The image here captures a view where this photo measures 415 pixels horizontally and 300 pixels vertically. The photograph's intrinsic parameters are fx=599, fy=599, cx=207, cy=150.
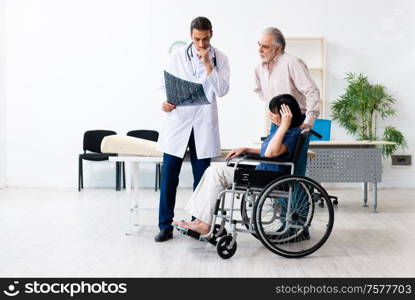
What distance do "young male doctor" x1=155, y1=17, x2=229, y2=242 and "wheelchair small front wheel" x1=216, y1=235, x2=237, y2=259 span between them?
0.62 m

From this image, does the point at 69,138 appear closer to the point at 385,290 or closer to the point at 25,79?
the point at 25,79

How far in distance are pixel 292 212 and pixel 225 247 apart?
0.43 meters

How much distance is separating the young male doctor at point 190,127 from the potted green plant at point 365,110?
3.82 m

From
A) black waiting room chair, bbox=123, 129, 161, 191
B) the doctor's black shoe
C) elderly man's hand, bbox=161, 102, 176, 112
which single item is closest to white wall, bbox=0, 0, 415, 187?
black waiting room chair, bbox=123, 129, 161, 191

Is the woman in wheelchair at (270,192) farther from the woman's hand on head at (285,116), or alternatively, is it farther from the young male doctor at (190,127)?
the young male doctor at (190,127)

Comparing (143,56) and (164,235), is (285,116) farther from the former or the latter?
(143,56)

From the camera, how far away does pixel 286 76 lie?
3711 millimetres

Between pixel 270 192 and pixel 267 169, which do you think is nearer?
pixel 270 192

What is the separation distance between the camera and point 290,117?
11.0 ft

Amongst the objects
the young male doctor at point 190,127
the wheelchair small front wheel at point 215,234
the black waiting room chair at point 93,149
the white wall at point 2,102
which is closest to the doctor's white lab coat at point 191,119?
the young male doctor at point 190,127

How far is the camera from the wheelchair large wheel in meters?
3.21

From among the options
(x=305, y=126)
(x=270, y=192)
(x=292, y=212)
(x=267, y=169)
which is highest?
(x=305, y=126)

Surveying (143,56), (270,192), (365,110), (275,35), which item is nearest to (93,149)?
(143,56)

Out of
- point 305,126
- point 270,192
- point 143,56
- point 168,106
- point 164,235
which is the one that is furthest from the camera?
point 143,56
